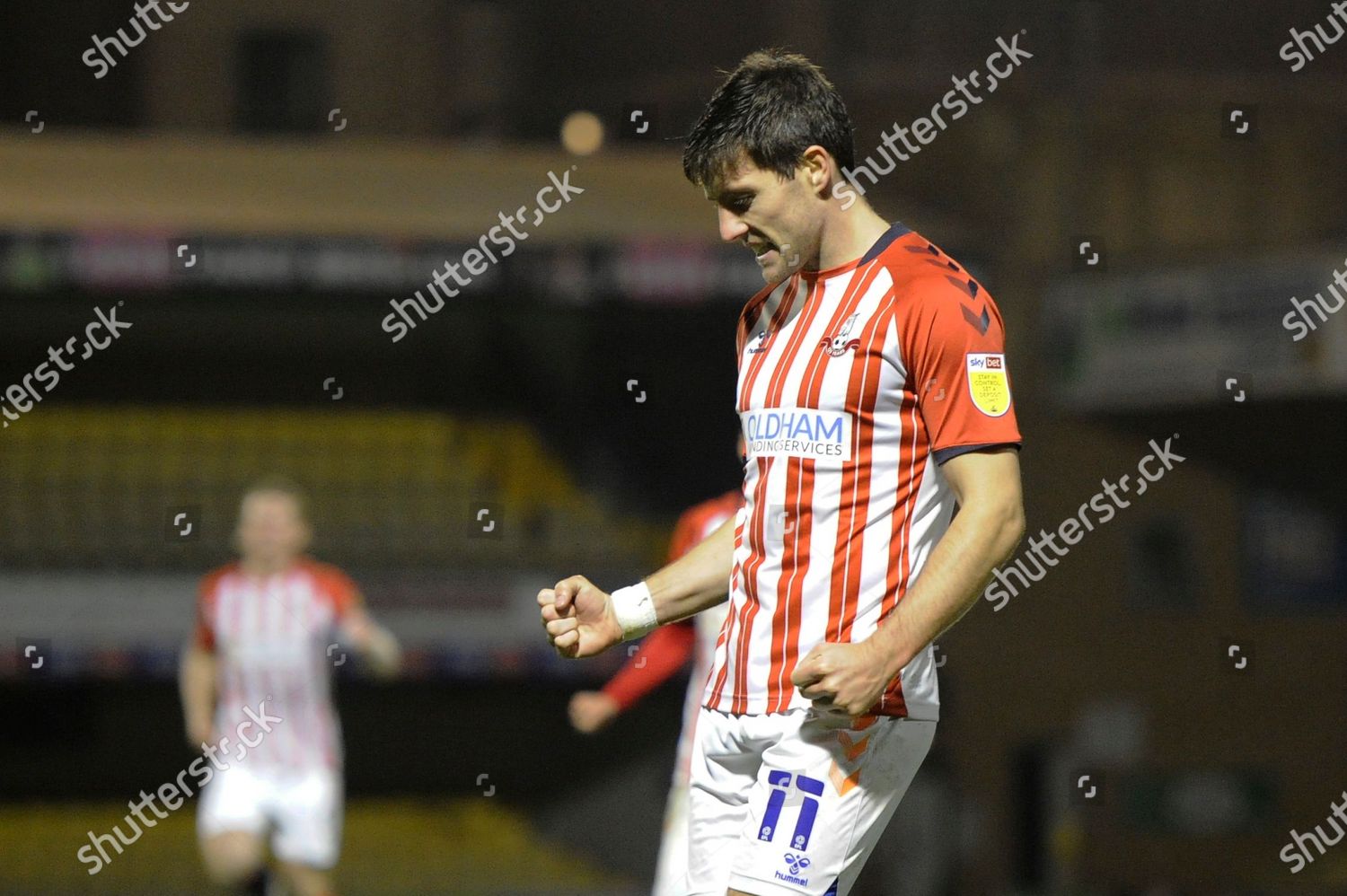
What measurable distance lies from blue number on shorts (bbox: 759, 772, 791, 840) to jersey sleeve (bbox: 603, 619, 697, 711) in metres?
3.04

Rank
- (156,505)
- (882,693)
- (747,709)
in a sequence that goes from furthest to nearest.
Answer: (156,505) → (747,709) → (882,693)

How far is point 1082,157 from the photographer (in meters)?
13.0

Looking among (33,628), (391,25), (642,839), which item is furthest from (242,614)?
(391,25)

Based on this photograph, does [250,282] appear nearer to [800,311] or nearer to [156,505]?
[156,505]

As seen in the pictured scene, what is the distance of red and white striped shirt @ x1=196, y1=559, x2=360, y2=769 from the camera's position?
22.3ft

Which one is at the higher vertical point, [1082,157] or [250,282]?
[1082,157]

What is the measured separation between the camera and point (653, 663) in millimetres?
5789

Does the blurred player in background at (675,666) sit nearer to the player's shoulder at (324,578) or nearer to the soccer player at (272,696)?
the soccer player at (272,696)

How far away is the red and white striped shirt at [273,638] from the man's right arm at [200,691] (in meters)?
0.03

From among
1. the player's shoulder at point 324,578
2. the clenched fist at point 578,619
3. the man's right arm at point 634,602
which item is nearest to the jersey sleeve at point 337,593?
the player's shoulder at point 324,578

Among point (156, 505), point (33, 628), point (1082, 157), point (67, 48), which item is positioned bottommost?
point (33, 628)

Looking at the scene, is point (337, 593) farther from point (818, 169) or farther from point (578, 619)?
point (818, 169)

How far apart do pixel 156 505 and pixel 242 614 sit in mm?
4946

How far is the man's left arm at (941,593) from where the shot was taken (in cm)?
242
